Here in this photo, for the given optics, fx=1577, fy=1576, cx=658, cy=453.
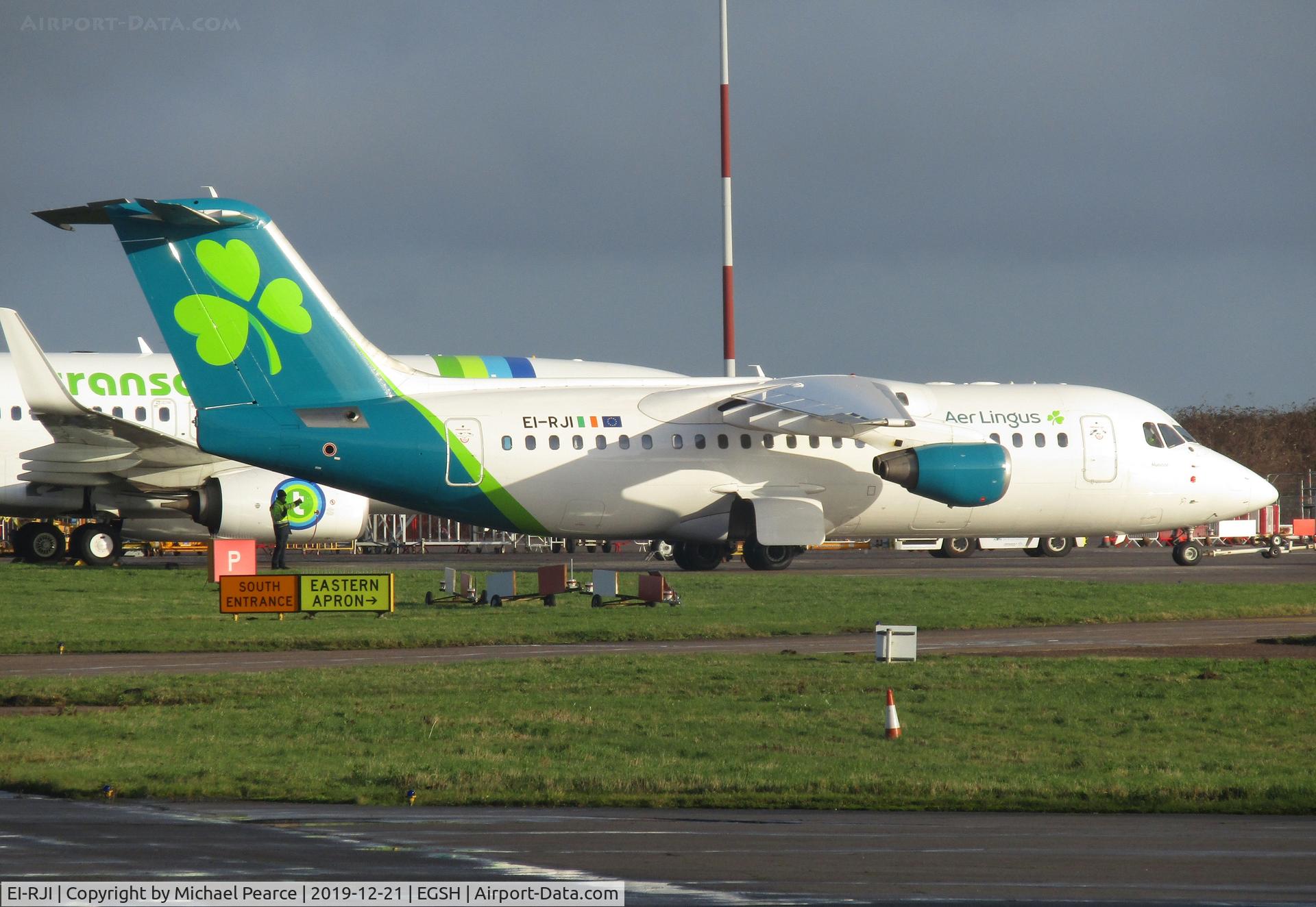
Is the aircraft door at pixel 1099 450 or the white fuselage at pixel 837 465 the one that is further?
the aircraft door at pixel 1099 450

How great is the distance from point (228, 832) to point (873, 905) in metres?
4.89

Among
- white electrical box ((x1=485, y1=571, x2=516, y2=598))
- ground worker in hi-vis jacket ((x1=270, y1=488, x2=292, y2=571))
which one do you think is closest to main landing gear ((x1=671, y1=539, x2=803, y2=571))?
white electrical box ((x1=485, y1=571, x2=516, y2=598))

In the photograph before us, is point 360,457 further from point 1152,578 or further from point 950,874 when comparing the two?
point 950,874

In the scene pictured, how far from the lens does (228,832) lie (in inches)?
443

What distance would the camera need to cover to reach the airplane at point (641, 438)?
3334cm

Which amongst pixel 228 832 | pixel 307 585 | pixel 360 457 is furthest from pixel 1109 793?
pixel 360 457

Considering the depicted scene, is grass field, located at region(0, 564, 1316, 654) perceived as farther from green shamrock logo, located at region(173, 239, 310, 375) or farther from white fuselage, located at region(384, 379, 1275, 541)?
green shamrock logo, located at region(173, 239, 310, 375)

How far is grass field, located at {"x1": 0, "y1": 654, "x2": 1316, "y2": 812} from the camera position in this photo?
13562mm

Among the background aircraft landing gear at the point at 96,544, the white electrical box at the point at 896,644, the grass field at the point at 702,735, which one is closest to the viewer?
the grass field at the point at 702,735

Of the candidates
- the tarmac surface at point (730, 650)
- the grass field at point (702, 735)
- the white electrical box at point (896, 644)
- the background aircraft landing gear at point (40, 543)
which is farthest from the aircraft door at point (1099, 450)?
the background aircraft landing gear at point (40, 543)

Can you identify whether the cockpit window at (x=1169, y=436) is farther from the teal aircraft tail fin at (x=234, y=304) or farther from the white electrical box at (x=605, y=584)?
the teal aircraft tail fin at (x=234, y=304)

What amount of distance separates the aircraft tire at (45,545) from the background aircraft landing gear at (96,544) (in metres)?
A: 1.02

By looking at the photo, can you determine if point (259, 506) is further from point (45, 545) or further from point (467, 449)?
point (467, 449)

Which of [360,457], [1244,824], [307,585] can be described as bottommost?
[1244,824]
